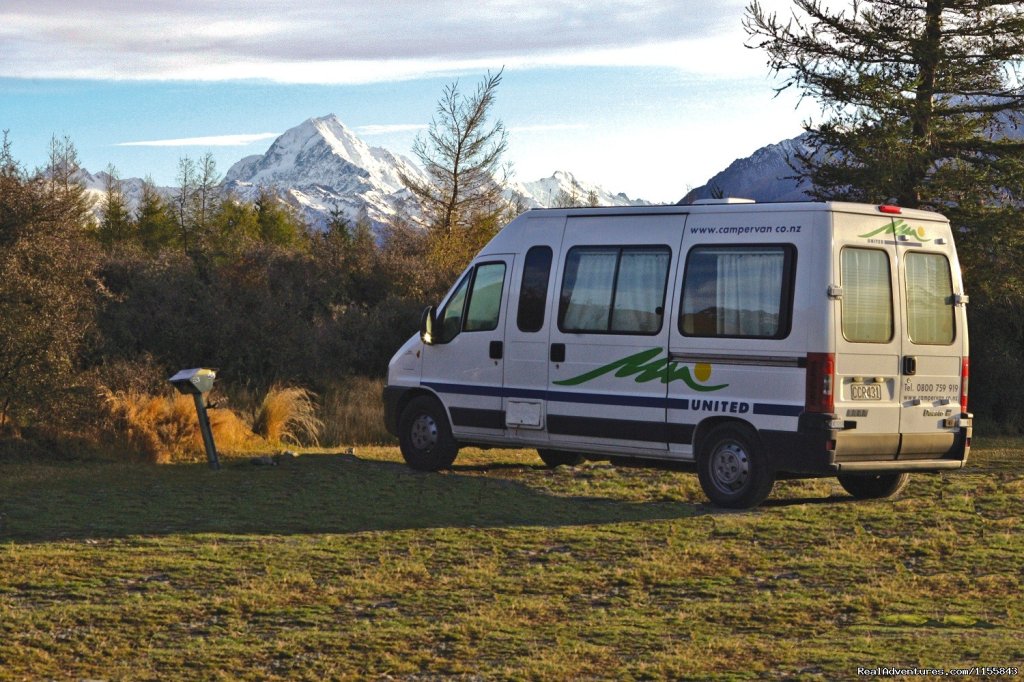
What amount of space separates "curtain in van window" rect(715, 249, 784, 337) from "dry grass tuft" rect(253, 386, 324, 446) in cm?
776

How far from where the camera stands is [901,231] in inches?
472

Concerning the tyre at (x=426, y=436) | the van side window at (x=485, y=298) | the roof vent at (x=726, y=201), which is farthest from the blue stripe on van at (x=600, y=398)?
the roof vent at (x=726, y=201)

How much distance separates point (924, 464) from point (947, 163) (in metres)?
13.1

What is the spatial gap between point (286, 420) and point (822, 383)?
9335mm

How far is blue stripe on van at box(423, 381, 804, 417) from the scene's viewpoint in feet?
37.2

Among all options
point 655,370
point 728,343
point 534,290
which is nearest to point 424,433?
point 534,290

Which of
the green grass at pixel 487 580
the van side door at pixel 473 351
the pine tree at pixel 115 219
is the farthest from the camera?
the pine tree at pixel 115 219

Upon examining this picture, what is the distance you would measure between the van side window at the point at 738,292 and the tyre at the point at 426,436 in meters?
3.20

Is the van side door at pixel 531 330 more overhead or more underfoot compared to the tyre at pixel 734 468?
more overhead

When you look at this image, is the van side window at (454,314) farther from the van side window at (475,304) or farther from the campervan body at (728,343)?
the campervan body at (728,343)

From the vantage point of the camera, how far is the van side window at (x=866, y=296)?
11.4m

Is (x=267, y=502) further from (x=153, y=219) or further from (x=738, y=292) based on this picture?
(x=153, y=219)

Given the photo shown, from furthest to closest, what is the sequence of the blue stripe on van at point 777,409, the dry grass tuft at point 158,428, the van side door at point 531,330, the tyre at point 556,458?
the dry grass tuft at point 158,428 → the tyre at point 556,458 → the van side door at point 531,330 → the blue stripe on van at point 777,409

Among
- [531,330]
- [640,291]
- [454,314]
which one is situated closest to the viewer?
[640,291]
